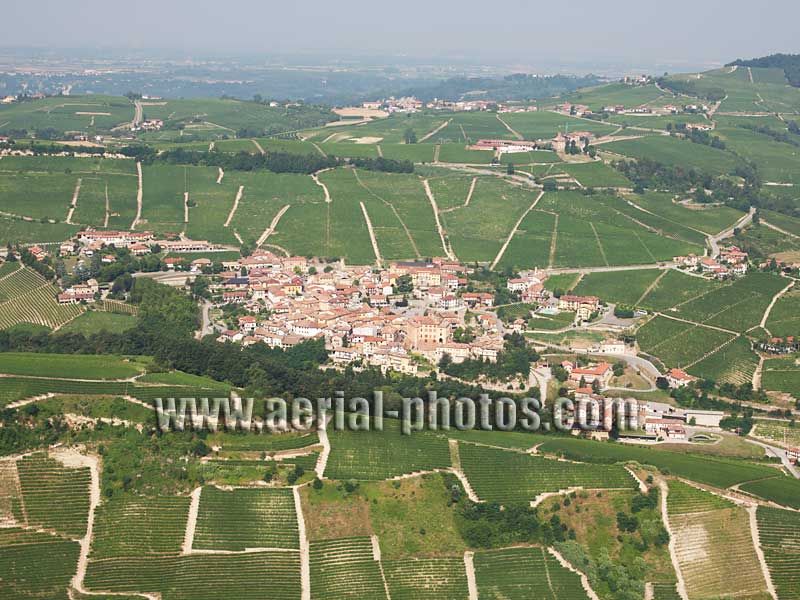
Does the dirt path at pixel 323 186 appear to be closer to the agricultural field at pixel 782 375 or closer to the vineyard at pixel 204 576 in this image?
the agricultural field at pixel 782 375

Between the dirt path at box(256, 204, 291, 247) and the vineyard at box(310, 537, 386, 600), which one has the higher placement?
the dirt path at box(256, 204, 291, 247)

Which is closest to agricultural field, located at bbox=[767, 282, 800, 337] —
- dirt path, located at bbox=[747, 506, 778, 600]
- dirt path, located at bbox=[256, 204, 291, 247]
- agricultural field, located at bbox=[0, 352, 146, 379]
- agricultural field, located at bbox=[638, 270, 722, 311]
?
agricultural field, located at bbox=[638, 270, 722, 311]

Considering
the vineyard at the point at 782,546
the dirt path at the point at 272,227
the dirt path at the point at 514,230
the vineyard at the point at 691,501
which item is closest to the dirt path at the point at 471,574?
the vineyard at the point at 691,501

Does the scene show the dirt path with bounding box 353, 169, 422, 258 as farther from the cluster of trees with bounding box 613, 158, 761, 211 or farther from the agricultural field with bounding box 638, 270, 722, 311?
the cluster of trees with bounding box 613, 158, 761, 211

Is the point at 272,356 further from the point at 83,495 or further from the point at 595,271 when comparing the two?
the point at 595,271

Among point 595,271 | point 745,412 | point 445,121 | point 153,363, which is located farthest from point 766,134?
point 153,363

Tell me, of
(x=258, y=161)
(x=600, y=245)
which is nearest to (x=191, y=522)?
(x=600, y=245)

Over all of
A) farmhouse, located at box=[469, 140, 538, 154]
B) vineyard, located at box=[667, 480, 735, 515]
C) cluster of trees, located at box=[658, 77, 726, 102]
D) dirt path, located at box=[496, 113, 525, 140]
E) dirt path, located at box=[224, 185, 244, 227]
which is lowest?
vineyard, located at box=[667, 480, 735, 515]
